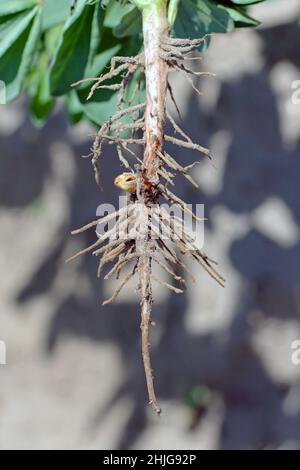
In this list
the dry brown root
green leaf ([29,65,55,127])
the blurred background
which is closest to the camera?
the dry brown root

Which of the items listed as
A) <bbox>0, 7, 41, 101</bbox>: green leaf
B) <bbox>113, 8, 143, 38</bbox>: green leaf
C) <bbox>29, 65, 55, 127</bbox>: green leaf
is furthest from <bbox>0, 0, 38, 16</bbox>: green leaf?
<bbox>29, 65, 55, 127</bbox>: green leaf

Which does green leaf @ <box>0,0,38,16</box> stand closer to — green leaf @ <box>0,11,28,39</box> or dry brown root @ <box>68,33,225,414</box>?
green leaf @ <box>0,11,28,39</box>

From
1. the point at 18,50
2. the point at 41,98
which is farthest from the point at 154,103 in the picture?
the point at 41,98

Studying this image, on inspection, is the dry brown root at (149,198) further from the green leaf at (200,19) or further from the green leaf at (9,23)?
the green leaf at (9,23)

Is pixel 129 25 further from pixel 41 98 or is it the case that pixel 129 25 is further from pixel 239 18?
pixel 41 98

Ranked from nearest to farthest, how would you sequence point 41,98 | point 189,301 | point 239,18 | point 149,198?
point 149,198 → point 239,18 → point 41,98 → point 189,301

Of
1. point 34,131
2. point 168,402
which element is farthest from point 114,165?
point 168,402

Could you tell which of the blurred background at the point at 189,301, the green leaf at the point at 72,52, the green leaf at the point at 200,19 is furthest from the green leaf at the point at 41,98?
the blurred background at the point at 189,301
